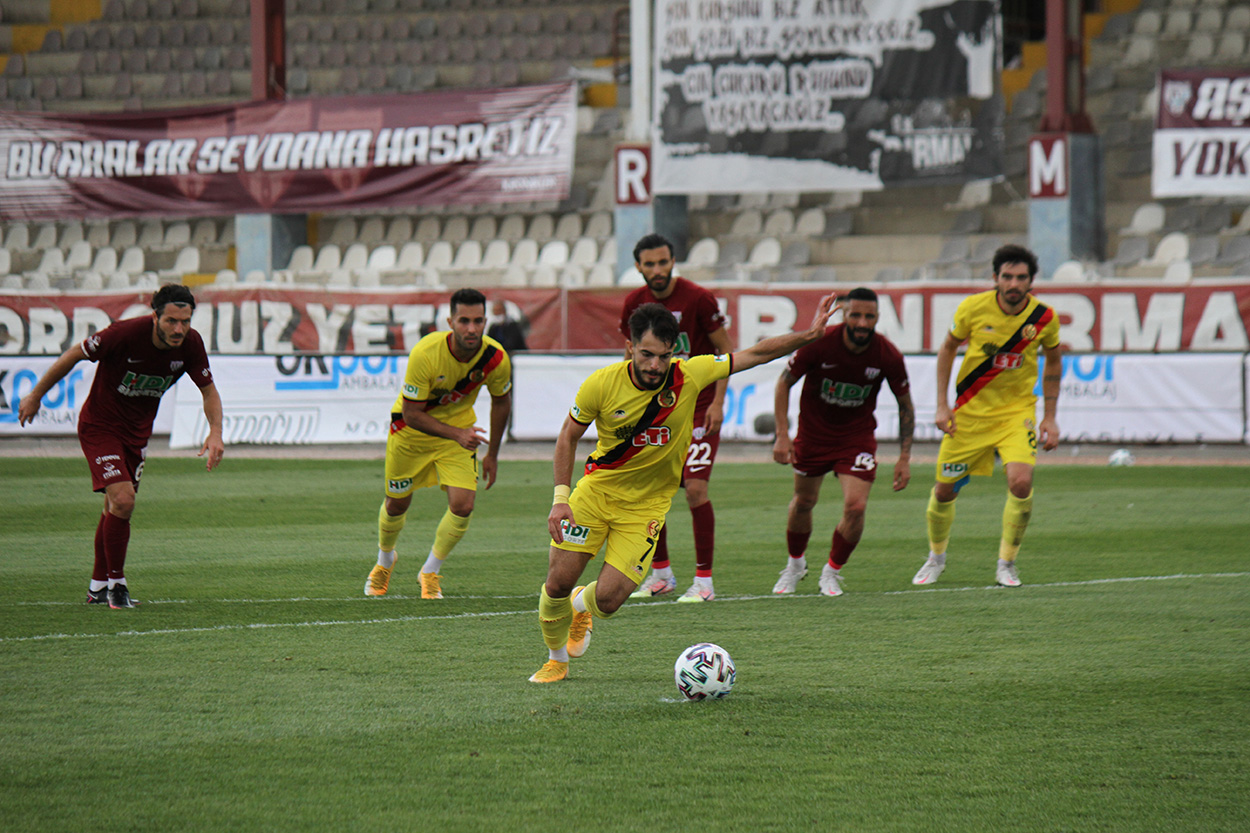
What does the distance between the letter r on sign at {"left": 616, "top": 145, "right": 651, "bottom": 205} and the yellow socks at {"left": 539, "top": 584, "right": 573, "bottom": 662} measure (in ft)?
56.2

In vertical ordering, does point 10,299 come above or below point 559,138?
below

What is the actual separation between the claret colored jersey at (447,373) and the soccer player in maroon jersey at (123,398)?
45.6 inches

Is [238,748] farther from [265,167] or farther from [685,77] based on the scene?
[265,167]

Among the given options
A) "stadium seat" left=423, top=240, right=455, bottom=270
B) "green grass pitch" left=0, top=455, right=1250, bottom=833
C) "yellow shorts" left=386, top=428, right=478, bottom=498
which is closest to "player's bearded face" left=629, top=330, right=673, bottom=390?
"green grass pitch" left=0, top=455, right=1250, bottom=833

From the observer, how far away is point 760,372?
58.9 feet

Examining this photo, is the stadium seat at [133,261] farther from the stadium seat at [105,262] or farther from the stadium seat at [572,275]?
the stadium seat at [572,275]

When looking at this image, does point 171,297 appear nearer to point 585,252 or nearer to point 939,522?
point 939,522

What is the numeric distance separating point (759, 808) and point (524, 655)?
249 centimetres

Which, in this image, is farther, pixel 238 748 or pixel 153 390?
pixel 153 390

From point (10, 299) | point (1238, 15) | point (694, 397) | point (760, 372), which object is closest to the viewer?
point (694, 397)

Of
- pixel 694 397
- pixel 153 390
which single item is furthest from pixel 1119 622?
pixel 153 390

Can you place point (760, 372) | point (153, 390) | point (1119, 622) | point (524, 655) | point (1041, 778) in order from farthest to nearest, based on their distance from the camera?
point (760, 372)
point (153, 390)
point (1119, 622)
point (524, 655)
point (1041, 778)

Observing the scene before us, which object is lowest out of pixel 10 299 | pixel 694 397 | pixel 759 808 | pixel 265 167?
pixel 759 808

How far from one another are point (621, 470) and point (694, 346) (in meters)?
2.53
